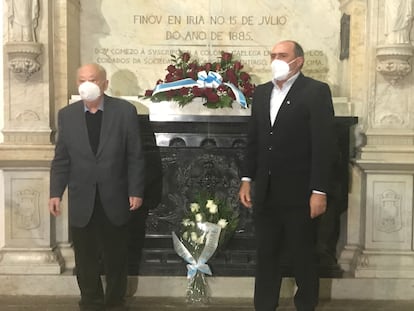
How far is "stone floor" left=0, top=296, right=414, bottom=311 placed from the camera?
4012mm

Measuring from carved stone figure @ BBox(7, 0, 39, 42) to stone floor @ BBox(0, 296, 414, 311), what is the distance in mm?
1893

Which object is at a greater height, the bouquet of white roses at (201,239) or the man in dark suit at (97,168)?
the man in dark suit at (97,168)

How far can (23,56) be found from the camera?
413 cm

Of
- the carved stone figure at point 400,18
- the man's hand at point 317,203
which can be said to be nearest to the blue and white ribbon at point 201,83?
the carved stone figure at point 400,18

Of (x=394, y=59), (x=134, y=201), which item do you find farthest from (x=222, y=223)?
(x=394, y=59)

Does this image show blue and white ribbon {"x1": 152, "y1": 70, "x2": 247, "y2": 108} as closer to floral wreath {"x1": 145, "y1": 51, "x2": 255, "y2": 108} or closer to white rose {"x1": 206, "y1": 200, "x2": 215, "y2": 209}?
floral wreath {"x1": 145, "y1": 51, "x2": 255, "y2": 108}

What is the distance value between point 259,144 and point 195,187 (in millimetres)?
1073

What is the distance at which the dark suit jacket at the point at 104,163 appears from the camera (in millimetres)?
3541

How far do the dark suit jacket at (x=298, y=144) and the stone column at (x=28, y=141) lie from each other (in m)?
1.75

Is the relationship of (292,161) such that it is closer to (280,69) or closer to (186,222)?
(280,69)

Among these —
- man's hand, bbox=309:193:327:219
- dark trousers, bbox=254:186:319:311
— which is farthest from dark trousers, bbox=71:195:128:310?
man's hand, bbox=309:193:327:219

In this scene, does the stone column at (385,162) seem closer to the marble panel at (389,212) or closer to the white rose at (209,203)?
the marble panel at (389,212)

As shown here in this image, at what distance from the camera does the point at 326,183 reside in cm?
321

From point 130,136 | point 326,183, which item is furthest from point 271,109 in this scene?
point 130,136
